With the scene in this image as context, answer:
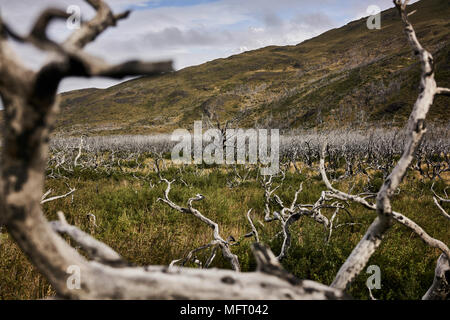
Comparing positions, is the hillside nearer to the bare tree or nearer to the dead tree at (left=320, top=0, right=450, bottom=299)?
the bare tree

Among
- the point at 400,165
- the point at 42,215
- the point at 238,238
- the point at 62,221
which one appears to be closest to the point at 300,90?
the point at 238,238

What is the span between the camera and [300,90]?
3445 inches

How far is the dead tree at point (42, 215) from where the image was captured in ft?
1.83

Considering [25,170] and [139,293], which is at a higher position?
[25,170]

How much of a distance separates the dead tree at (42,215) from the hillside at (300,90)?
8.5 inches

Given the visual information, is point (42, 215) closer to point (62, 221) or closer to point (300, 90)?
point (62, 221)

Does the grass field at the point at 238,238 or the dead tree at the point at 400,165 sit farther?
the grass field at the point at 238,238

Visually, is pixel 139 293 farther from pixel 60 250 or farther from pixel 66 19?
pixel 66 19

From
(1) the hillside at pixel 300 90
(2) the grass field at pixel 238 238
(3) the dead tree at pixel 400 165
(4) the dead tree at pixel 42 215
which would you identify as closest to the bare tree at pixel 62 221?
→ (4) the dead tree at pixel 42 215

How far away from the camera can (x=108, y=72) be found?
53 centimetres

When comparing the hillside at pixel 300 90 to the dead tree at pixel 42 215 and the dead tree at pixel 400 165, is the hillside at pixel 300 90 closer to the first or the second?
the dead tree at pixel 42 215

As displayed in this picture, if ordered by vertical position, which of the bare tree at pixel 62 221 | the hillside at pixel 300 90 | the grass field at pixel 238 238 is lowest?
the grass field at pixel 238 238

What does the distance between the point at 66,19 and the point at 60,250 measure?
729mm

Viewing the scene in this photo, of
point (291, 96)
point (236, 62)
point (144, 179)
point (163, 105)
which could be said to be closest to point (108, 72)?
point (144, 179)
